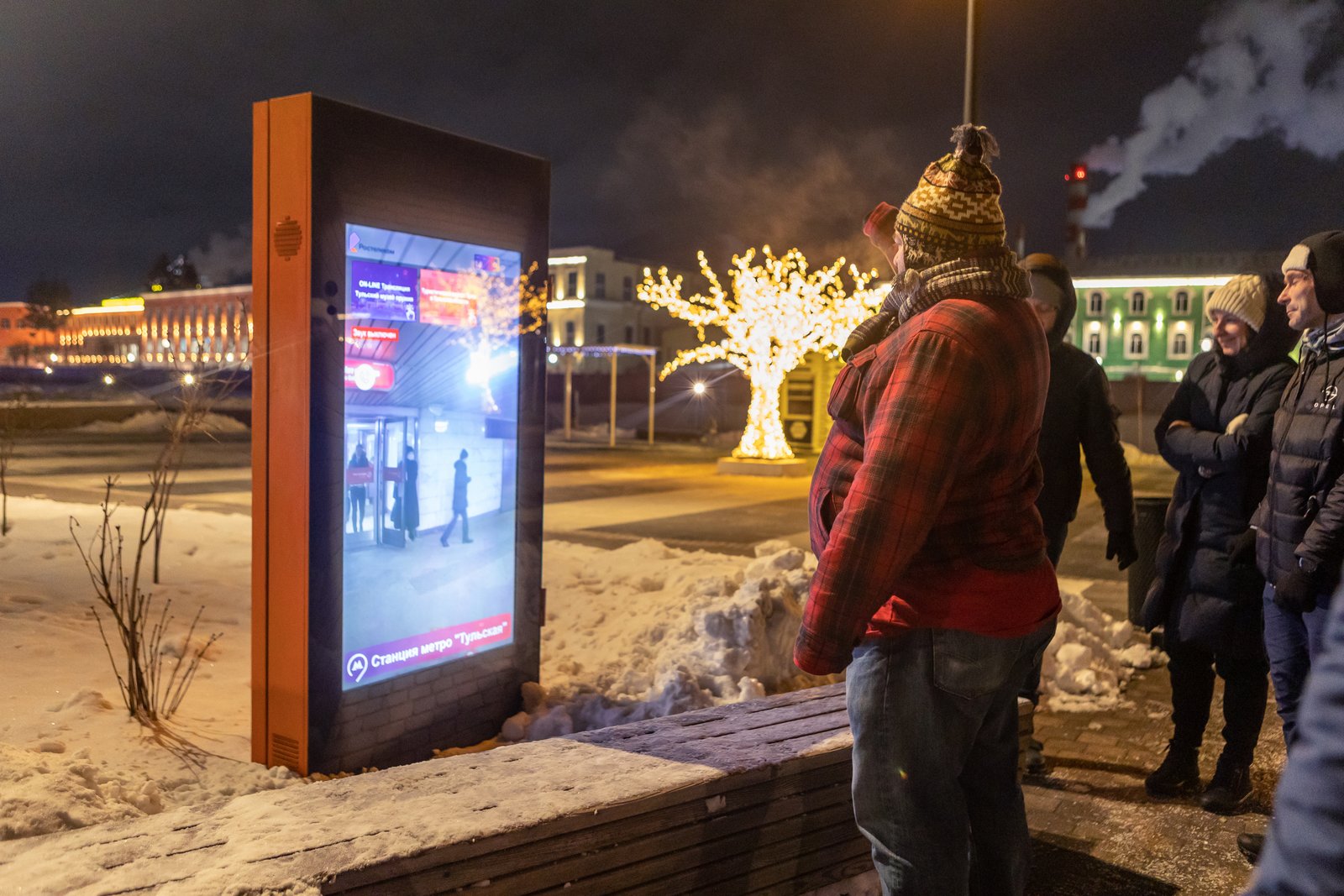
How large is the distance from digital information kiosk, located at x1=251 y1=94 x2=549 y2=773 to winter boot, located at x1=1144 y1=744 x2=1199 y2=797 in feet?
9.41

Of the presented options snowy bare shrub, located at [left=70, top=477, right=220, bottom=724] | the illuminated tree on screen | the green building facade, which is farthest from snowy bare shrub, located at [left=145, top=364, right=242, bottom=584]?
the green building facade

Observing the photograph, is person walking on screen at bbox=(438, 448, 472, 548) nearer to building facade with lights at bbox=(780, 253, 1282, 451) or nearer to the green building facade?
the green building facade

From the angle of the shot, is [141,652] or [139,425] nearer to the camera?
[141,652]

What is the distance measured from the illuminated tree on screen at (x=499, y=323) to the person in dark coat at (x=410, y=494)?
1.69ft

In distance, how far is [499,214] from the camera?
16.1 feet

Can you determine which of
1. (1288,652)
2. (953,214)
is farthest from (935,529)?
(1288,652)

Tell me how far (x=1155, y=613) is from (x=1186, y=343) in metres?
73.3

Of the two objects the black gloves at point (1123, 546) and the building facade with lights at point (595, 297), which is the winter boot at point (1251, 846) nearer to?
the black gloves at point (1123, 546)

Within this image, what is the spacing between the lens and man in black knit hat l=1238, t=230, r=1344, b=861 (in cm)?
337

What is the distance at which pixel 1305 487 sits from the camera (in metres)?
3.48

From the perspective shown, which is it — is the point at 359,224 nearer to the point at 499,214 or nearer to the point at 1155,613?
the point at 499,214

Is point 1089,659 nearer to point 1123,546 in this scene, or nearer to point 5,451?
point 1123,546

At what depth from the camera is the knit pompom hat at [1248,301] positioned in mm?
4156

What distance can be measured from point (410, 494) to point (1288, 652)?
3.38m
